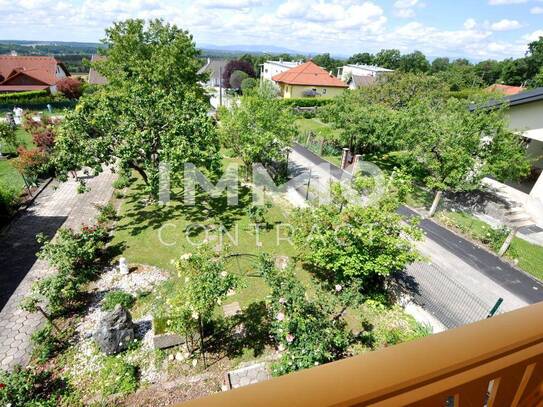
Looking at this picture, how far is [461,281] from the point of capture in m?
11.4

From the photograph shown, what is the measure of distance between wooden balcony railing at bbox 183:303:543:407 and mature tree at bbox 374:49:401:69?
88.7 metres

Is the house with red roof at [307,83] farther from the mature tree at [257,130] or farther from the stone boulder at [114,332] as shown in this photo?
the stone boulder at [114,332]

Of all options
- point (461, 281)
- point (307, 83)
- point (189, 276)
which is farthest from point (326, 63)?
point (189, 276)

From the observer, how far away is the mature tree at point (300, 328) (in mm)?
6891

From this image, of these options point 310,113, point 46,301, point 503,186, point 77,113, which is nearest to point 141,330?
point 46,301

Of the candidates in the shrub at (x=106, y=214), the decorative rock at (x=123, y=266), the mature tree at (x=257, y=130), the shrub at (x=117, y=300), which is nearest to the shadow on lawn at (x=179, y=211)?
the shrub at (x=106, y=214)

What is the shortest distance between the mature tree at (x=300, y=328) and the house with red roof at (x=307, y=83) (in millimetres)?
42014

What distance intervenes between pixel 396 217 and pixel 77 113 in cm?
1333

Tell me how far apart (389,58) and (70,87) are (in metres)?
73.8

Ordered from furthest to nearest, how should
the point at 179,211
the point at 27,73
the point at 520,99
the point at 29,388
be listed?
1. the point at 27,73
2. the point at 520,99
3. the point at 179,211
4. the point at 29,388

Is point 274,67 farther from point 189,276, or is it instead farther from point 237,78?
point 189,276

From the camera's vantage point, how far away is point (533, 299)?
1065 cm

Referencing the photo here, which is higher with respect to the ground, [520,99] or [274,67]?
[274,67]

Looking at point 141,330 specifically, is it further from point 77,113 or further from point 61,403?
point 77,113
